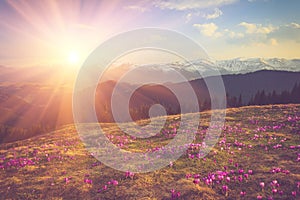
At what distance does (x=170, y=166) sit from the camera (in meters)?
14.3

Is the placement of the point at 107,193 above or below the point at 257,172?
below

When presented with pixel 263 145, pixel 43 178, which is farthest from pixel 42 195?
pixel 263 145

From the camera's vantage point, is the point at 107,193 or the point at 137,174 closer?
the point at 107,193

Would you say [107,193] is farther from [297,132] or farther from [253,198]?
[297,132]

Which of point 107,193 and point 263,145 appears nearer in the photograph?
point 107,193

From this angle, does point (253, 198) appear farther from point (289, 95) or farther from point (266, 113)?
point (289, 95)

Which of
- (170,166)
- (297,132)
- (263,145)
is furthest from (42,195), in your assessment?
(297,132)

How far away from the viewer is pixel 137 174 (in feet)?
43.2

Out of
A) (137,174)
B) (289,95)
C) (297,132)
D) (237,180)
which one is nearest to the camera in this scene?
(237,180)

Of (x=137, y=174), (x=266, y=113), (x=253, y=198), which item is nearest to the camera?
(x=253, y=198)

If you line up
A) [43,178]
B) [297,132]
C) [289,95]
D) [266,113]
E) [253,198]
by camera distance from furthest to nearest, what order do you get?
[289,95], [266,113], [297,132], [43,178], [253,198]

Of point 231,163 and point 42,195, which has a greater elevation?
point 231,163

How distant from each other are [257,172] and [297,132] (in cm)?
1220

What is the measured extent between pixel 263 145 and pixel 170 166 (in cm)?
840
